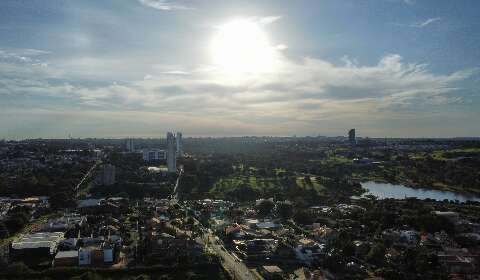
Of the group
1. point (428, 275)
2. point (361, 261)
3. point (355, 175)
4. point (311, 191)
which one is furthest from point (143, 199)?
point (355, 175)

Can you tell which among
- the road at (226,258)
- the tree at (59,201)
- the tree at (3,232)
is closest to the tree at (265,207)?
the road at (226,258)

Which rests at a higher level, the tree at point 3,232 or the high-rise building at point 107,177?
the high-rise building at point 107,177

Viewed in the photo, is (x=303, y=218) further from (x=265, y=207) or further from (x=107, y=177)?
(x=107, y=177)

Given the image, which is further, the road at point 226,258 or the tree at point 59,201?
the tree at point 59,201

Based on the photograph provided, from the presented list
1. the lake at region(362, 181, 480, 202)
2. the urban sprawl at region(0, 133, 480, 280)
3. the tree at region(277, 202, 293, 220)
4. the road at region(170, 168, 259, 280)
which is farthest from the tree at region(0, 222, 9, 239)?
the lake at region(362, 181, 480, 202)

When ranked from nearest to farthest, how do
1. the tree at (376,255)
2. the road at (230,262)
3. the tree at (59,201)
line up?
1. the road at (230,262)
2. the tree at (376,255)
3. the tree at (59,201)

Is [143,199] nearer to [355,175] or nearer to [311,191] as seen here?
[311,191]

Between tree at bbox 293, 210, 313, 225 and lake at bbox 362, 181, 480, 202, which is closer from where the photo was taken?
tree at bbox 293, 210, 313, 225

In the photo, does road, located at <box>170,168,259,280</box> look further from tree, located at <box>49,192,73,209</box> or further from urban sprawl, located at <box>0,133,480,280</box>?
tree, located at <box>49,192,73,209</box>

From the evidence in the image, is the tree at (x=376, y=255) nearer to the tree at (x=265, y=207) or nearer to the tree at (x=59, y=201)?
the tree at (x=265, y=207)
